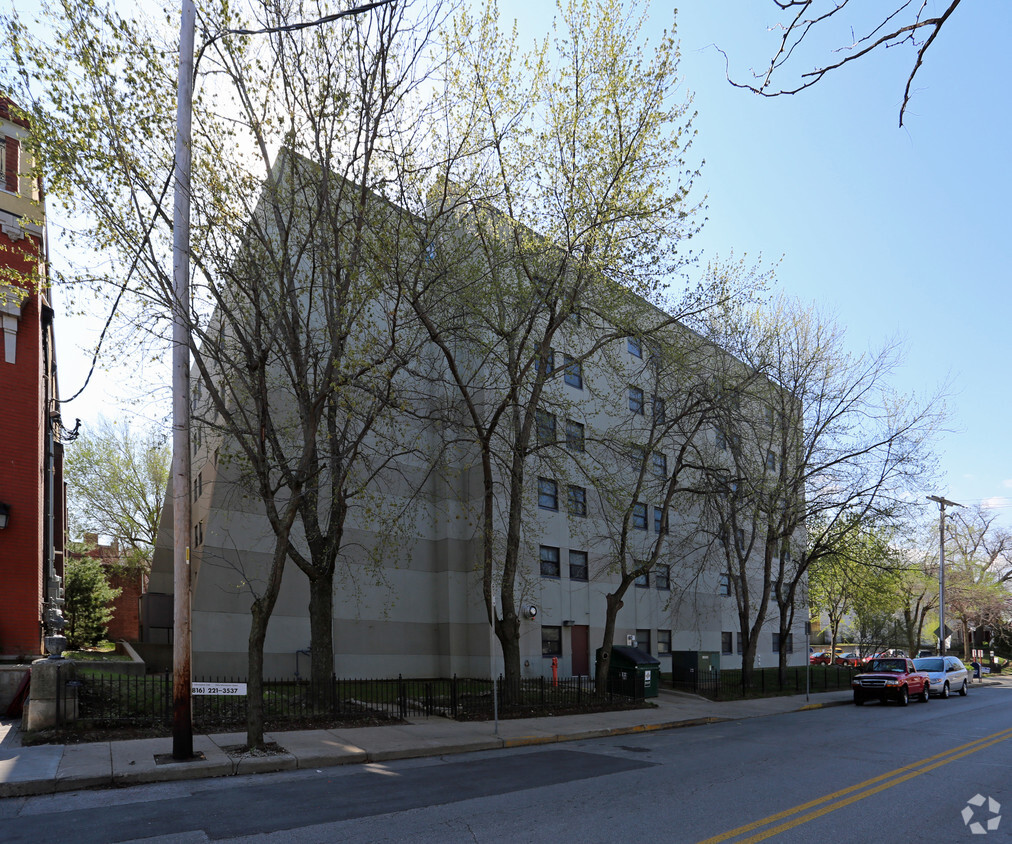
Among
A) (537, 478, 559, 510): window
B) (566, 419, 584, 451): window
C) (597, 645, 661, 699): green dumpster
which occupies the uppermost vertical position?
(566, 419, 584, 451): window

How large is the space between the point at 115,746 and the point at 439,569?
16.4 metres

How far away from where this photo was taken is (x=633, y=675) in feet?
73.2

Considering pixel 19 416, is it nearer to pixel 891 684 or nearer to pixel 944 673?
pixel 891 684

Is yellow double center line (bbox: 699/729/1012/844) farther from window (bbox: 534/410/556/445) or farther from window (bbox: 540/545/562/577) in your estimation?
window (bbox: 540/545/562/577)

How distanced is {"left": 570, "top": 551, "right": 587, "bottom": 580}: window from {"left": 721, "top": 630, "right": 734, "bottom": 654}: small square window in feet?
37.5

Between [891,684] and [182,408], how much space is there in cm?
2377

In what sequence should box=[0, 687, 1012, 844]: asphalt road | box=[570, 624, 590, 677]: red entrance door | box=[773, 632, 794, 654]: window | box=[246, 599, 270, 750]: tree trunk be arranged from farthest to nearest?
box=[773, 632, 794, 654]: window < box=[570, 624, 590, 677]: red entrance door < box=[246, 599, 270, 750]: tree trunk < box=[0, 687, 1012, 844]: asphalt road

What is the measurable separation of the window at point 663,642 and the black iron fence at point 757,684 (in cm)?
258

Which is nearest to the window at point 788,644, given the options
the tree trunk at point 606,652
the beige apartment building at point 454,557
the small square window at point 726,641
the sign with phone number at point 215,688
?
the small square window at point 726,641

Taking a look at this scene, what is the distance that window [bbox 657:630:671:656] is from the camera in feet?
108

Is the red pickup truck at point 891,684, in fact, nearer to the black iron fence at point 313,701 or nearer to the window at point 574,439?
the black iron fence at point 313,701

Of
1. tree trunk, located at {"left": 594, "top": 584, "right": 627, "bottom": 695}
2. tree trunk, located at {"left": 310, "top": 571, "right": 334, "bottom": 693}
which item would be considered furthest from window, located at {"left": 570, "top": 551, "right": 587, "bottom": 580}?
tree trunk, located at {"left": 310, "top": 571, "right": 334, "bottom": 693}

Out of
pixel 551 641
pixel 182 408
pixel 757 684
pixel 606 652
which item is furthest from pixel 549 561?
pixel 182 408

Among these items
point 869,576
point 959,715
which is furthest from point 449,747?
point 869,576
